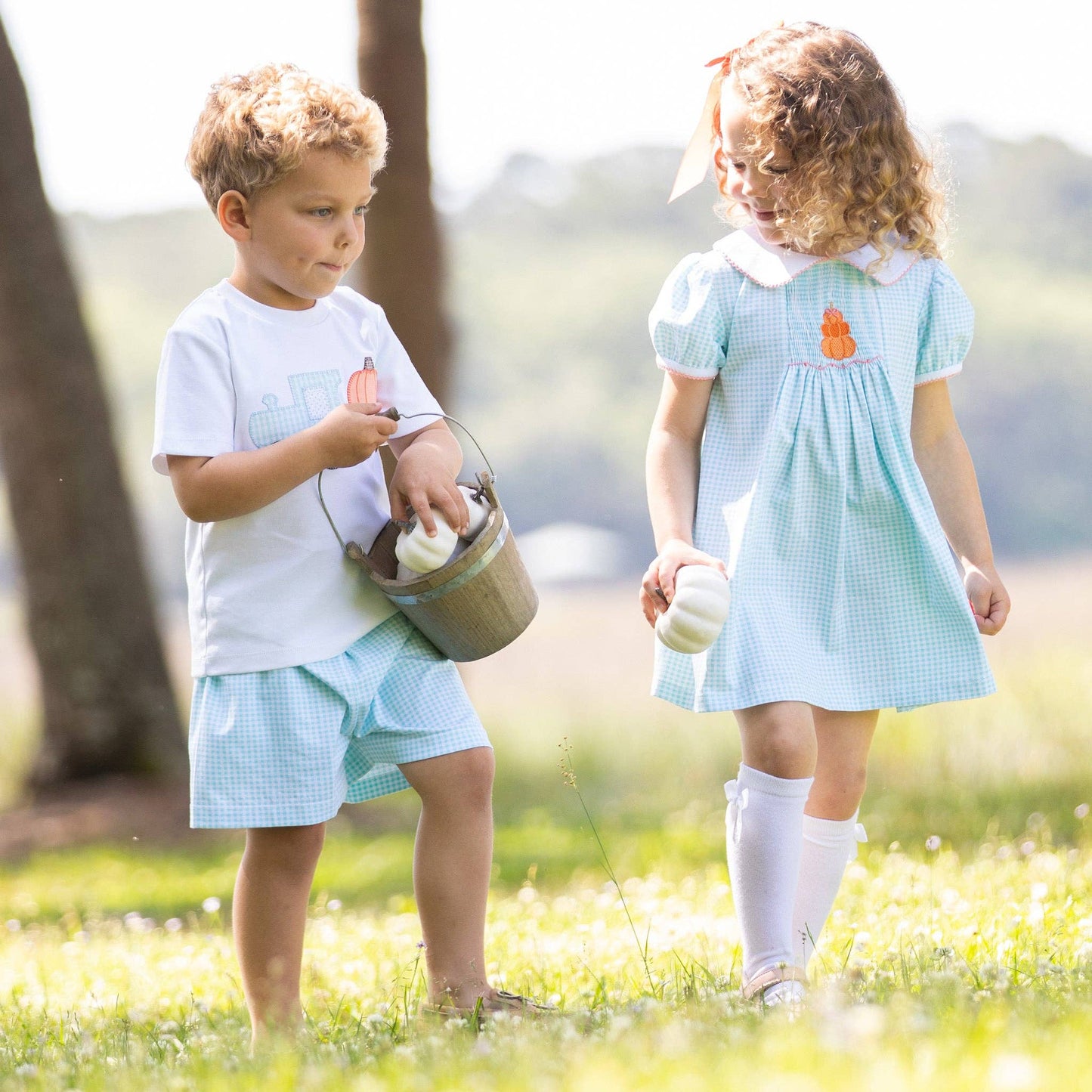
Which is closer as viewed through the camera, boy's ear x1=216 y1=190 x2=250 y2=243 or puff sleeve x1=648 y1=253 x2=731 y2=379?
boy's ear x1=216 y1=190 x2=250 y2=243

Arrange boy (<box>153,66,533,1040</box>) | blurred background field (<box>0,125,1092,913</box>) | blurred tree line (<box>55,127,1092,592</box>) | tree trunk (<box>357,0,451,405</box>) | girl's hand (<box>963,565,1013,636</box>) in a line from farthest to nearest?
blurred tree line (<box>55,127,1092,592</box>)
blurred background field (<box>0,125,1092,913</box>)
tree trunk (<box>357,0,451,405</box>)
girl's hand (<box>963,565,1013,636</box>)
boy (<box>153,66,533,1040</box>)

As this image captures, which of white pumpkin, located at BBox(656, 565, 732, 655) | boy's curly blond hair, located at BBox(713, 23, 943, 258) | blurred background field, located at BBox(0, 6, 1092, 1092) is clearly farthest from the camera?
boy's curly blond hair, located at BBox(713, 23, 943, 258)

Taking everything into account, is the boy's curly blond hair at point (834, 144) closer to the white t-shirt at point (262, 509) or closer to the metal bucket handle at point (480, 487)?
the metal bucket handle at point (480, 487)

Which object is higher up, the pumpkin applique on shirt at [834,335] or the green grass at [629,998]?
the pumpkin applique on shirt at [834,335]

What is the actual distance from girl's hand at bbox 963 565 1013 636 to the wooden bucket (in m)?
0.98

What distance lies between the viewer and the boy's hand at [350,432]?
2.76 m

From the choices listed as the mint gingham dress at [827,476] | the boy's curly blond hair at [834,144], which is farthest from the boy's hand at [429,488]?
the boy's curly blond hair at [834,144]

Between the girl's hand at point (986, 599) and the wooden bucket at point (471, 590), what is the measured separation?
979mm

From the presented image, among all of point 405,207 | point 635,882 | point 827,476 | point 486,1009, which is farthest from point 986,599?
point 405,207

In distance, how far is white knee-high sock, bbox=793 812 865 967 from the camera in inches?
127

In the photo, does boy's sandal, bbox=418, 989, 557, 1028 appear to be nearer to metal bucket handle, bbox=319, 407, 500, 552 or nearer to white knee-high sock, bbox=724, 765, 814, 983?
white knee-high sock, bbox=724, 765, 814, 983

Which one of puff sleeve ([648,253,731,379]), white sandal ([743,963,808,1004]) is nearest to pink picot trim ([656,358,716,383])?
puff sleeve ([648,253,731,379])

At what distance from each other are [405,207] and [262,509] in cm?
457

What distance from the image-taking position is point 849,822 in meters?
3.24
